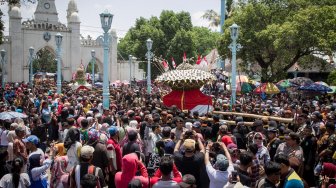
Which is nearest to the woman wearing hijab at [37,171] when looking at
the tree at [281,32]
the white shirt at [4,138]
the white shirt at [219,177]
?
Result: the white shirt at [219,177]

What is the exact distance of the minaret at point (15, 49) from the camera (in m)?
49.7

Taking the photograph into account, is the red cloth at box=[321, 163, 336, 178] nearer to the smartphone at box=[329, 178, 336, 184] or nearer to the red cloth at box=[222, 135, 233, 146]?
the smartphone at box=[329, 178, 336, 184]

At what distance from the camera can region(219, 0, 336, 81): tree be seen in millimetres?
29750

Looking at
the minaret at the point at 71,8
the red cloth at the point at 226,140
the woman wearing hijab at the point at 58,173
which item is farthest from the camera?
the minaret at the point at 71,8

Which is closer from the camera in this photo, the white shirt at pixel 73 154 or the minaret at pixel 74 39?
the white shirt at pixel 73 154

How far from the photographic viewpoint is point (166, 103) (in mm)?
17781

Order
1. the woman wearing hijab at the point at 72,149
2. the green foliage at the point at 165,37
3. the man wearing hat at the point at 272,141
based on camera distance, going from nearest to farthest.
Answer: the woman wearing hijab at the point at 72,149 < the man wearing hat at the point at 272,141 < the green foliage at the point at 165,37

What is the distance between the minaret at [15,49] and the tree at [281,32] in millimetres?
24691

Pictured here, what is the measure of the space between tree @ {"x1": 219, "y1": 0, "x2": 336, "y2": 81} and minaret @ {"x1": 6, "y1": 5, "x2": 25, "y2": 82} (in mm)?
24691

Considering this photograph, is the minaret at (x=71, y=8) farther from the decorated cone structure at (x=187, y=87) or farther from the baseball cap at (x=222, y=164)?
the baseball cap at (x=222, y=164)

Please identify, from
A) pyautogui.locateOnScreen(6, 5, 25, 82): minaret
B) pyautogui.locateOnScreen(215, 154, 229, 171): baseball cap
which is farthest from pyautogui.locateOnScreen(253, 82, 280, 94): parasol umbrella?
pyautogui.locateOnScreen(6, 5, 25, 82): minaret

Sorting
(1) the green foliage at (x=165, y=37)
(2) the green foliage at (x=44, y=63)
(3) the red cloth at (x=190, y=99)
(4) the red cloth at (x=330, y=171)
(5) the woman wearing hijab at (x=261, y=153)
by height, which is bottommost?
(4) the red cloth at (x=330, y=171)

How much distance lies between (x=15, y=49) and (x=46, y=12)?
20.7ft

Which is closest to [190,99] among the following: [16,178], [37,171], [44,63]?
[37,171]
